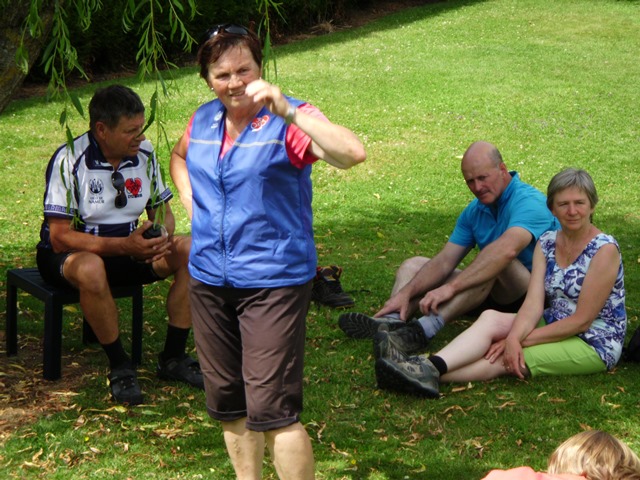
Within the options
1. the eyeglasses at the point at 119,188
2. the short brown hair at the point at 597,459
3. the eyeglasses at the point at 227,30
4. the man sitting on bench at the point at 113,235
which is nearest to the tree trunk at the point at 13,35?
the man sitting on bench at the point at 113,235

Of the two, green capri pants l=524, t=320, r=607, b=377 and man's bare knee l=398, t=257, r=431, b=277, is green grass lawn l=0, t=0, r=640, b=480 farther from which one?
man's bare knee l=398, t=257, r=431, b=277

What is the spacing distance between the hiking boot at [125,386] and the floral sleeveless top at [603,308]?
2.17m

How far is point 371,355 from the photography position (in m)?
5.52

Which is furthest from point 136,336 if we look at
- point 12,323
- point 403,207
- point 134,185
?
point 403,207

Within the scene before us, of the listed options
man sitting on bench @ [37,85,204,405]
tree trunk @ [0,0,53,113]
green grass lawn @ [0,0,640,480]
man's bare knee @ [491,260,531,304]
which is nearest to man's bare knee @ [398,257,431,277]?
green grass lawn @ [0,0,640,480]

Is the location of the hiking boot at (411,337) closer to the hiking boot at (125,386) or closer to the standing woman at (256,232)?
the hiking boot at (125,386)

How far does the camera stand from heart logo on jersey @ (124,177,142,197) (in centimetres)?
500

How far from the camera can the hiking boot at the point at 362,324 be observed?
5637 mm

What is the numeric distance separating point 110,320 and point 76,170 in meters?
0.76

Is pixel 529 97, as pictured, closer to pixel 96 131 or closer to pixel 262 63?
pixel 96 131

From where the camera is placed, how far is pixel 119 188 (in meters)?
4.94

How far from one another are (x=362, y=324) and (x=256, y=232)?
2.56 meters

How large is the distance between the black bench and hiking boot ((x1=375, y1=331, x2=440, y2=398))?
4.34 feet

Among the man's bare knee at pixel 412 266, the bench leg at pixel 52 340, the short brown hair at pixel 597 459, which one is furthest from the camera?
the man's bare knee at pixel 412 266
